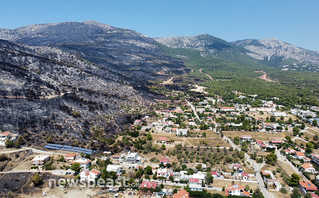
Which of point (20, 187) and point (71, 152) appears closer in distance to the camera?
point (20, 187)

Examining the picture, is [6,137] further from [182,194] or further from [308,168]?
[308,168]

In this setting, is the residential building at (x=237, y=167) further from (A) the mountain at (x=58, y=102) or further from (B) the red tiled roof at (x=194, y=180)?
(A) the mountain at (x=58, y=102)

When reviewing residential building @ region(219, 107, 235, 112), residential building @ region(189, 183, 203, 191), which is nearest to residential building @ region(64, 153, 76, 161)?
residential building @ region(189, 183, 203, 191)

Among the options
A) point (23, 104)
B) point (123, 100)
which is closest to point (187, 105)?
point (123, 100)

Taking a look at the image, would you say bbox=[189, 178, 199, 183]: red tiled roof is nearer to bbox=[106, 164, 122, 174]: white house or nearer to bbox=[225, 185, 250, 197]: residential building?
bbox=[225, 185, 250, 197]: residential building

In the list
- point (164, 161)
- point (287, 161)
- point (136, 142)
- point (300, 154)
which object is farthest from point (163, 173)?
point (300, 154)

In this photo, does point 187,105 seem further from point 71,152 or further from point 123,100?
point 71,152
